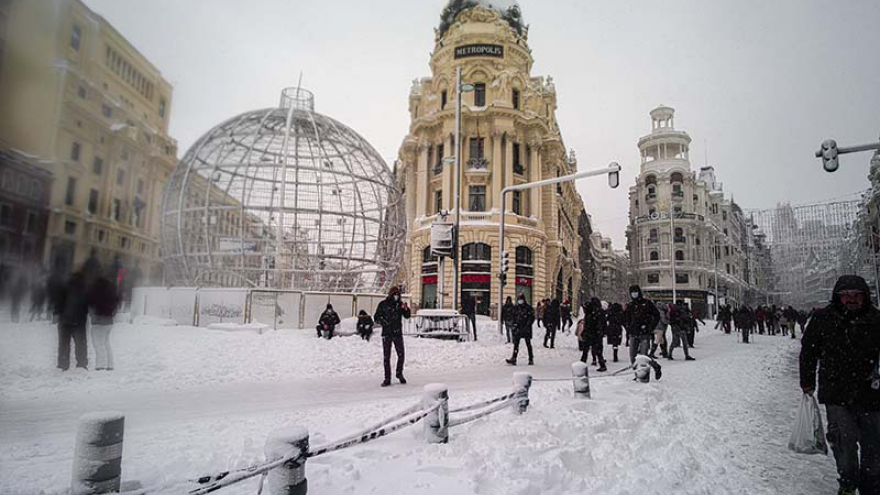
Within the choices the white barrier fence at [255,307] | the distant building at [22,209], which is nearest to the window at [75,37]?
the distant building at [22,209]

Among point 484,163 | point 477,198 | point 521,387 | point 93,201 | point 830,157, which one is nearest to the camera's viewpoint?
point 93,201

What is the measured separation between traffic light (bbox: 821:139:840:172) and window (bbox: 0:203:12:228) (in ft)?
53.1

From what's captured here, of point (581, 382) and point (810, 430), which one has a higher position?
point (810, 430)

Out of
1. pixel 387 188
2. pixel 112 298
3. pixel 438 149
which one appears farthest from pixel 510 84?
pixel 112 298

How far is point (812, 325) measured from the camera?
3846 mm

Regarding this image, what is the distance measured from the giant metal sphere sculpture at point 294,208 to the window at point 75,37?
10700mm

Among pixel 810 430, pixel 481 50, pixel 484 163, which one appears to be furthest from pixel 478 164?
pixel 810 430

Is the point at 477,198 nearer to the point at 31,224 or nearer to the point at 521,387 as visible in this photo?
the point at 521,387

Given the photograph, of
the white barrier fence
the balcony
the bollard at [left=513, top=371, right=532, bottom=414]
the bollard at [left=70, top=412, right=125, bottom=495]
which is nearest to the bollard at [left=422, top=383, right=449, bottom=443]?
the bollard at [left=513, top=371, right=532, bottom=414]

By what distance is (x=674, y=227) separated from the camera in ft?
214

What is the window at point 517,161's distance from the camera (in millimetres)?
36656

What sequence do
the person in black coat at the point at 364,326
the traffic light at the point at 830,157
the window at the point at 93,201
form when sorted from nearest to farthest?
the window at the point at 93,201 → the traffic light at the point at 830,157 → the person in black coat at the point at 364,326

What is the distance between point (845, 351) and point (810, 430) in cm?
83

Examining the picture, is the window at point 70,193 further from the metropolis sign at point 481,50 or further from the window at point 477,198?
the metropolis sign at point 481,50
